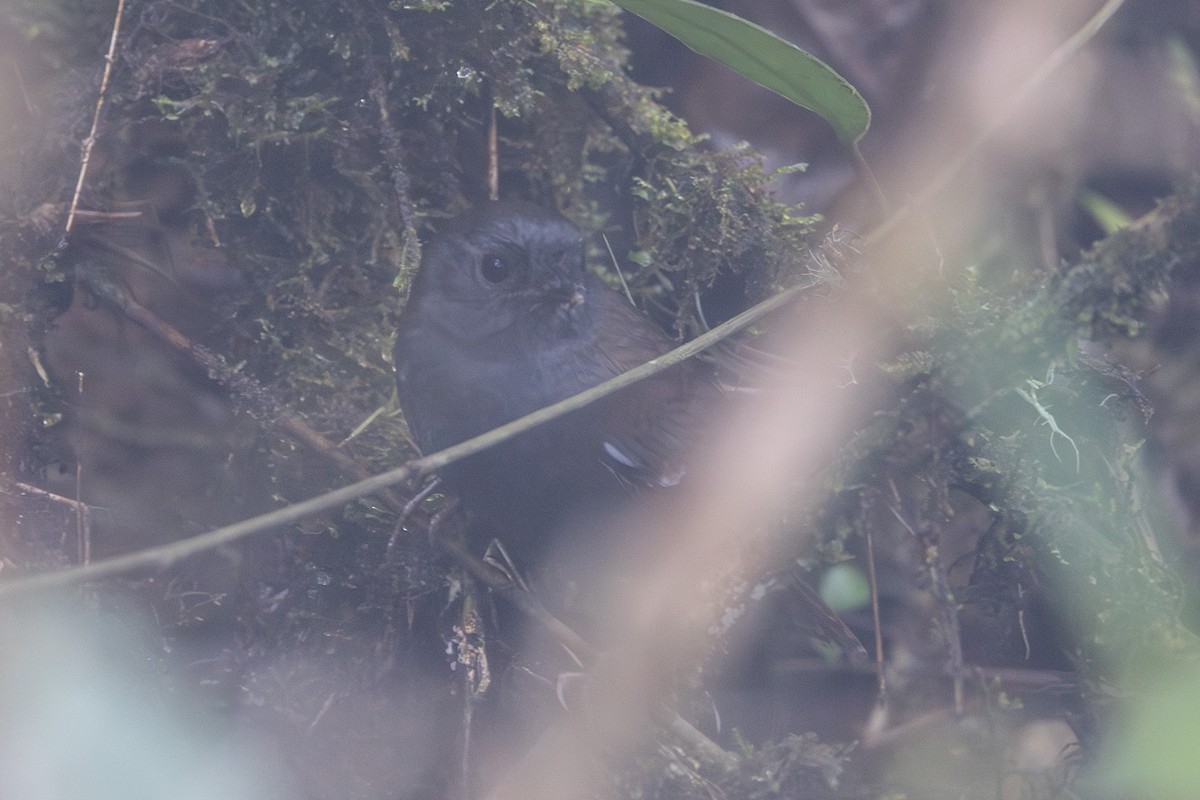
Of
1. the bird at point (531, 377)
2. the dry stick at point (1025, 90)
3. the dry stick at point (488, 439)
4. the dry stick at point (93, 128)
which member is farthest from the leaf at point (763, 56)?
the dry stick at point (93, 128)

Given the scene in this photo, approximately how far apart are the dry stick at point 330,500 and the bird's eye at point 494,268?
62cm

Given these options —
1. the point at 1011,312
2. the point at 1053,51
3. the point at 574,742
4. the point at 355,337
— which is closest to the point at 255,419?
the point at 355,337

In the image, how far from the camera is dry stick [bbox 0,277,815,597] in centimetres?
139

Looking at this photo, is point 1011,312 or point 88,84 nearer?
point 1011,312

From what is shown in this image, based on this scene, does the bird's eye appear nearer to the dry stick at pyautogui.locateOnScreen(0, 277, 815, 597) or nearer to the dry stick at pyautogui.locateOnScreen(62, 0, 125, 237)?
the dry stick at pyautogui.locateOnScreen(0, 277, 815, 597)

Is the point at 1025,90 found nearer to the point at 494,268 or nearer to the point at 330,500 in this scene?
the point at 494,268

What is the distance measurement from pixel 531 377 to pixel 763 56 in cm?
89

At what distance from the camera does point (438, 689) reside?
6.76 ft

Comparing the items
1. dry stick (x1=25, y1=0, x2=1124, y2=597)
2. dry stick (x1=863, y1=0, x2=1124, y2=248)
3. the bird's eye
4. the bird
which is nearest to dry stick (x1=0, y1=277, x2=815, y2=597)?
dry stick (x1=25, y1=0, x2=1124, y2=597)

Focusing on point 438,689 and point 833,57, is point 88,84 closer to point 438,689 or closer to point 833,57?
point 438,689

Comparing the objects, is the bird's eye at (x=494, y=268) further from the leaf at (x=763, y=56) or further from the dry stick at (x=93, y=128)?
the dry stick at (x=93, y=128)

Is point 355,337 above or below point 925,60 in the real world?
below

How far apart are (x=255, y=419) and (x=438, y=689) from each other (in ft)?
2.61

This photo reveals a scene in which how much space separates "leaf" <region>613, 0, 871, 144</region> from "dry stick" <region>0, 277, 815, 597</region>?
0.39 meters
